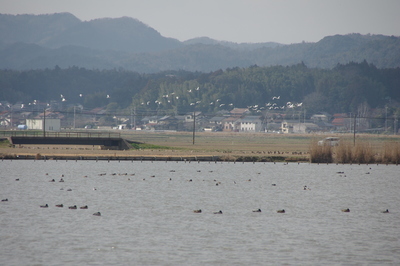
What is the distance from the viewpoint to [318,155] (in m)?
68.3

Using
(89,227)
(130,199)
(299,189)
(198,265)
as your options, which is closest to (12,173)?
(130,199)

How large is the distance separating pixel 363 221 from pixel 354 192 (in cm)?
1464

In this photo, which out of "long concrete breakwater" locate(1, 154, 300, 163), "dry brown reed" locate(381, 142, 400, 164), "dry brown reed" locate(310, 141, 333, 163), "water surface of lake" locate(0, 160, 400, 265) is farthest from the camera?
"long concrete breakwater" locate(1, 154, 300, 163)

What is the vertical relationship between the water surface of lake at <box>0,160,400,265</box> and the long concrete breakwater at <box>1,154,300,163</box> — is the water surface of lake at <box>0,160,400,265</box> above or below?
below

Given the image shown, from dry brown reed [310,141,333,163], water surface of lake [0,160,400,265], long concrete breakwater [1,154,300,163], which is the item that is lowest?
water surface of lake [0,160,400,265]

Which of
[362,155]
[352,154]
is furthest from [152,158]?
[362,155]

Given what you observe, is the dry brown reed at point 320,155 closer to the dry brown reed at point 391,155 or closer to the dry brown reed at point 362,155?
the dry brown reed at point 362,155

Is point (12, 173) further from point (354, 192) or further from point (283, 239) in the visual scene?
point (283, 239)

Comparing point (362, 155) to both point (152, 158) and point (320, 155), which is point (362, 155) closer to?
point (320, 155)

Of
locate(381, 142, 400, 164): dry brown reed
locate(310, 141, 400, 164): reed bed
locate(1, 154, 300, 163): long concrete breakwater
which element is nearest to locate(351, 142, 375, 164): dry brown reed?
locate(310, 141, 400, 164): reed bed

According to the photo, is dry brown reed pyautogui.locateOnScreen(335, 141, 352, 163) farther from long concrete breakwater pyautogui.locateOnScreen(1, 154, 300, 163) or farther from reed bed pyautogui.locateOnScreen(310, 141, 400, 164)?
long concrete breakwater pyautogui.locateOnScreen(1, 154, 300, 163)

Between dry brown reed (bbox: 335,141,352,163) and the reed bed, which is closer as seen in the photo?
the reed bed

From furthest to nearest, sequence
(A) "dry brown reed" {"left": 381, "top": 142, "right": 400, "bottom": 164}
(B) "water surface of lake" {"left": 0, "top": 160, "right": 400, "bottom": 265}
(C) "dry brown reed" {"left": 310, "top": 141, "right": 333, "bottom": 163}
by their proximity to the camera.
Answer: (A) "dry brown reed" {"left": 381, "top": 142, "right": 400, "bottom": 164} < (C) "dry brown reed" {"left": 310, "top": 141, "right": 333, "bottom": 163} < (B) "water surface of lake" {"left": 0, "top": 160, "right": 400, "bottom": 265}

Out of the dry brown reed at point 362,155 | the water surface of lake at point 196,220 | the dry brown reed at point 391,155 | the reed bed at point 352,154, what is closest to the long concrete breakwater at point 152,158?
the reed bed at point 352,154
